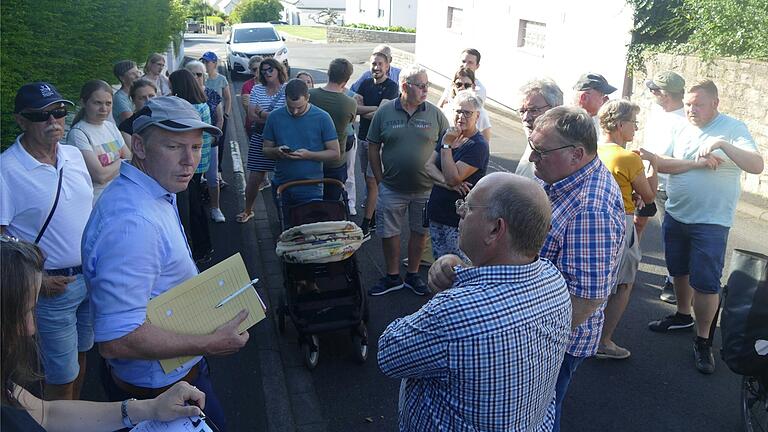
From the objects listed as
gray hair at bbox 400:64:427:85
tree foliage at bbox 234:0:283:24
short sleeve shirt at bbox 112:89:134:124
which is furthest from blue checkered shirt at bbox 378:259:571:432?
tree foliage at bbox 234:0:283:24

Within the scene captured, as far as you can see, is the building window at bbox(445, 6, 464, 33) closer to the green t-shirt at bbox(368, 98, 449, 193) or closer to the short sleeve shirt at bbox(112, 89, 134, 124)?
the short sleeve shirt at bbox(112, 89, 134, 124)

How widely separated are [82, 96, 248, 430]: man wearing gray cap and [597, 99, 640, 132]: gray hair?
2.88 m

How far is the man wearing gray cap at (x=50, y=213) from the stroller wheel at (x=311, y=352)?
1.67 meters

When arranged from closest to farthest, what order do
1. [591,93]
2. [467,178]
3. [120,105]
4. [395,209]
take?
[591,93] < [467,178] < [395,209] < [120,105]

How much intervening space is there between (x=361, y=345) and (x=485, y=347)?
3.09 meters

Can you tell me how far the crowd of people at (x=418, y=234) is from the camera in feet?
6.38

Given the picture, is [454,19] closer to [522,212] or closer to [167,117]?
[167,117]

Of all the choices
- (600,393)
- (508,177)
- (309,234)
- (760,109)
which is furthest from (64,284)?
(760,109)

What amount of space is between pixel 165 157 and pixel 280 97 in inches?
208

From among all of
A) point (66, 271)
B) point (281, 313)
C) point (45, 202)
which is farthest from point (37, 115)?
point (281, 313)

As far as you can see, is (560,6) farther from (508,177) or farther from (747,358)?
(508,177)

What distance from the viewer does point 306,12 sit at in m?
87.2

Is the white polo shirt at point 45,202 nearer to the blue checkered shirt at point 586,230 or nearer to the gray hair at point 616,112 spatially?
the blue checkered shirt at point 586,230

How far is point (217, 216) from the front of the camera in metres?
8.02
